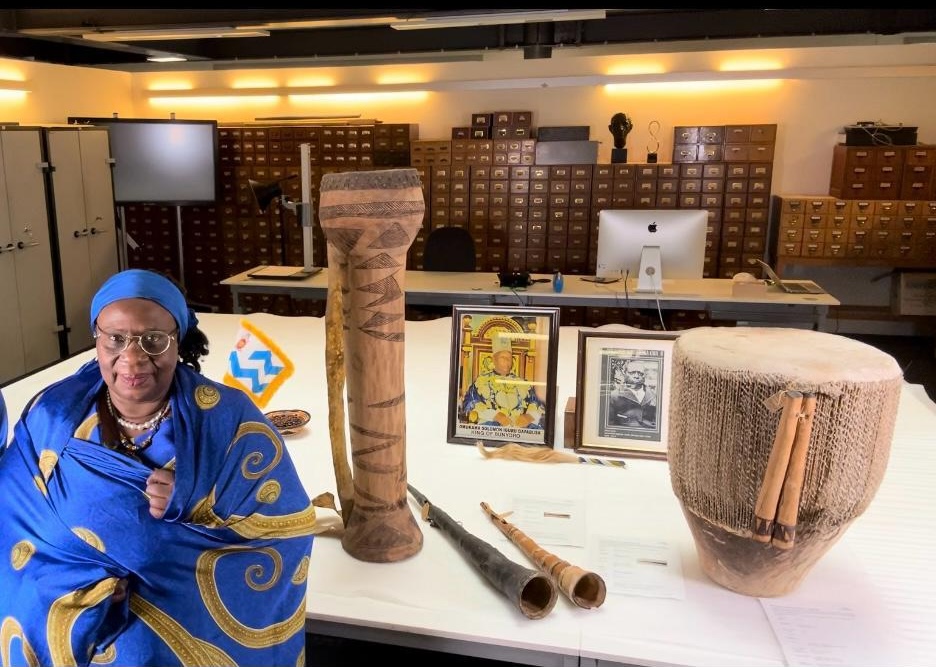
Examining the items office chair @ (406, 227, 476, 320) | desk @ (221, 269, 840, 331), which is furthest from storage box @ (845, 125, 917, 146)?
office chair @ (406, 227, 476, 320)

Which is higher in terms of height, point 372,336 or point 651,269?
point 372,336

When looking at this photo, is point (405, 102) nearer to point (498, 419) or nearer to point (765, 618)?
point (498, 419)

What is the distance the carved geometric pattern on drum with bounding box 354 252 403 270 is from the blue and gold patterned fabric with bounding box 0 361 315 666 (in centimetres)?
29

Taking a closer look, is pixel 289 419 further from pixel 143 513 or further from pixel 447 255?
pixel 447 255

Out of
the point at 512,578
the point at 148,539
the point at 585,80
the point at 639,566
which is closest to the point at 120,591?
the point at 148,539

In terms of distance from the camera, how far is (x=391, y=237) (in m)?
1.12

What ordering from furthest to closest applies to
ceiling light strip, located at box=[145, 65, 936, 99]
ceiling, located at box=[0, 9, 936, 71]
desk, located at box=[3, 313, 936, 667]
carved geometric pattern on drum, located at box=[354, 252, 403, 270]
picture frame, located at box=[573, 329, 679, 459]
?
ceiling light strip, located at box=[145, 65, 936, 99] → ceiling, located at box=[0, 9, 936, 71] → picture frame, located at box=[573, 329, 679, 459] → carved geometric pattern on drum, located at box=[354, 252, 403, 270] → desk, located at box=[3, 313, 936, 667]

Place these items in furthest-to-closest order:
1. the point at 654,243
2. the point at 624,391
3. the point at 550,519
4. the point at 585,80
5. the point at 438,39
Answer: the point at 438,39 → the point at 585,80 → the point at 654,243 → the point at 624,391 → the point at 550,519

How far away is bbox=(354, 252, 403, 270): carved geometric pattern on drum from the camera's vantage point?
1128mm

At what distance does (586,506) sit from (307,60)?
5496 mm

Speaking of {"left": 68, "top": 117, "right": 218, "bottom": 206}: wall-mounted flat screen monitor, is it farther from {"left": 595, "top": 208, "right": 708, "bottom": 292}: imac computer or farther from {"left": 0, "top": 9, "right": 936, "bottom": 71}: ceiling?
{"left": 595, "top": 208, "right": 708, "bottom": 292}: imac computer

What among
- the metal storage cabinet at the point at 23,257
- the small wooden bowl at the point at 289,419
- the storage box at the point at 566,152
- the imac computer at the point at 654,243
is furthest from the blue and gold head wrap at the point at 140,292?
the storage box at the point at 566,152

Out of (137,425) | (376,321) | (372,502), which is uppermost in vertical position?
(376,321)

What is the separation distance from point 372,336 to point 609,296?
2.66 meters
